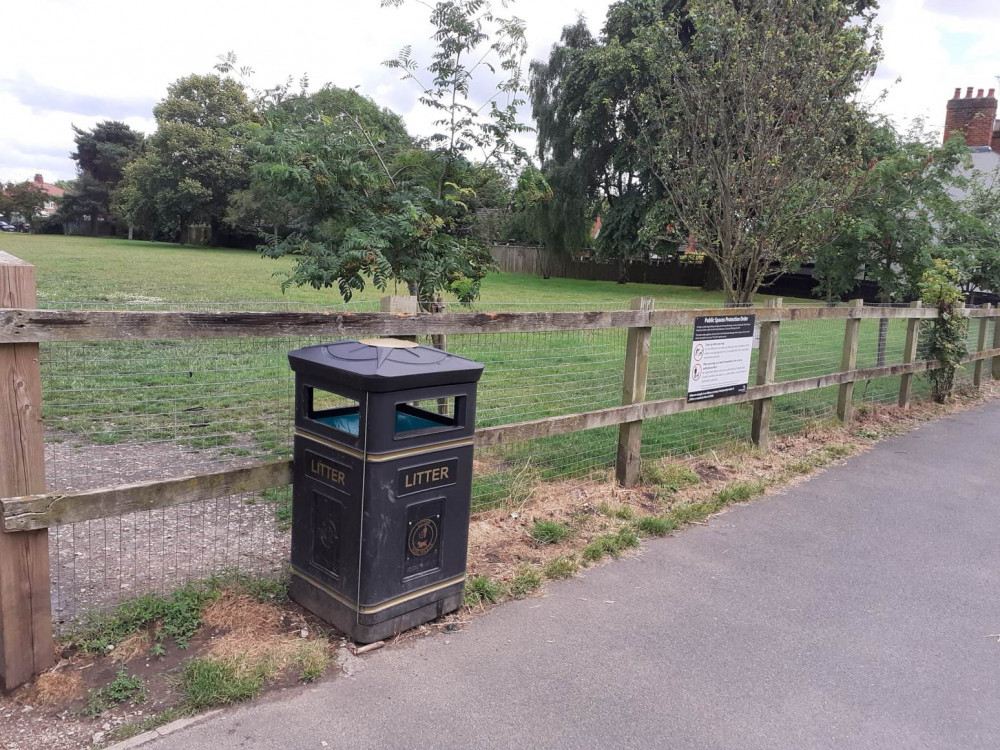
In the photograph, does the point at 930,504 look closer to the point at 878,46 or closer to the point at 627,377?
the point at 627,377

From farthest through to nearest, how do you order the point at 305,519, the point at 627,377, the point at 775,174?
the point at 775,174 < the point at 627,377 < the point at 305,519

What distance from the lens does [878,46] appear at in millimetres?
9102

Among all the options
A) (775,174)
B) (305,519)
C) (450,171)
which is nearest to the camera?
(305,519)

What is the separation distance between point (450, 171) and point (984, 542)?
4.80 meters

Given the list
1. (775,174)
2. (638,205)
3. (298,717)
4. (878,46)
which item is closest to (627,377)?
(298,717)

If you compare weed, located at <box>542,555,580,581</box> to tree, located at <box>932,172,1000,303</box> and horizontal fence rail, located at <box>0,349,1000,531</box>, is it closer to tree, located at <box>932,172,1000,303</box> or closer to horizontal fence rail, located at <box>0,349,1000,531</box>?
horizontal fence rail, located at <box>0,349,1000,531</box>

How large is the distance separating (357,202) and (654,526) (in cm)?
305

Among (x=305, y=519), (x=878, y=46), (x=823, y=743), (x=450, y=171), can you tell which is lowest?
(x=823, y=743)

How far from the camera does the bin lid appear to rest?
10.4ft

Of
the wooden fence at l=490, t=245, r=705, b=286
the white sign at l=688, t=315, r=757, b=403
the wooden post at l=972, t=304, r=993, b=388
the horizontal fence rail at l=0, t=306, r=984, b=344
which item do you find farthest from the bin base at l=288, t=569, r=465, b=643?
the wooden fence at l=490, t=245, r=705, b=286

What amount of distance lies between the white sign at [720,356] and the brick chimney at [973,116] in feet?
91.4

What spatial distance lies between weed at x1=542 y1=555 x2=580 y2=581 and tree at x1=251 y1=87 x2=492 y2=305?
1980 mm

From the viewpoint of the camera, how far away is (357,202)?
A: 192 inches

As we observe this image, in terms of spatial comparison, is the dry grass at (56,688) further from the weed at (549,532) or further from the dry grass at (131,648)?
the weed at (549,532)
